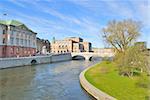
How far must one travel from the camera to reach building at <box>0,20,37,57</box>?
50.7 metres

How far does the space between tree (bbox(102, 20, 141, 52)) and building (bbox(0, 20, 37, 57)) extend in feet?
79.8

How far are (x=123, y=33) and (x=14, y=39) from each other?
27.9 metres

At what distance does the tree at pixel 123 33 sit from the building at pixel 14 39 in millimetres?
24330

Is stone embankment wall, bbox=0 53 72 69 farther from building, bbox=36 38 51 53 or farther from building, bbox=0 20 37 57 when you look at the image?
building, bbox=36 38 51 53

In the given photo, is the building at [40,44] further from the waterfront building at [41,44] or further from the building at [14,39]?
the building at [14,39]

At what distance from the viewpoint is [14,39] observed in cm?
5438

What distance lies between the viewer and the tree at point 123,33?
4372 centimetres

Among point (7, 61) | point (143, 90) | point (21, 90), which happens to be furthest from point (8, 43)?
point (143, 90)

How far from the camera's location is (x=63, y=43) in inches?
5037

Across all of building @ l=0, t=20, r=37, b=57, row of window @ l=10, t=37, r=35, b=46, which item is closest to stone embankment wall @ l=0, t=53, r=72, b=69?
building @ l=0, t=20, r=37, b=57

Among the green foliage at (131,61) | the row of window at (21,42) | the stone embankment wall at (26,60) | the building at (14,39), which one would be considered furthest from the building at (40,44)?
the green foliage at (131,61)

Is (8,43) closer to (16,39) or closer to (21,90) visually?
(16,39)

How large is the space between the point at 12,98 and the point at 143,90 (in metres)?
10.3

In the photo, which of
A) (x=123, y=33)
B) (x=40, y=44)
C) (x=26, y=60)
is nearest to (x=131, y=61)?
(x=123, y=33)
